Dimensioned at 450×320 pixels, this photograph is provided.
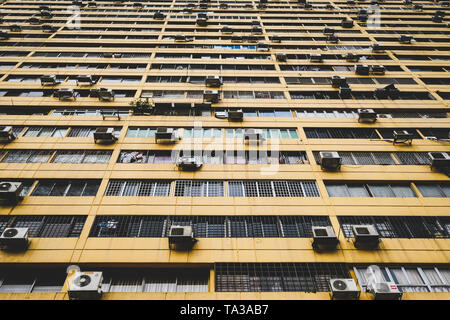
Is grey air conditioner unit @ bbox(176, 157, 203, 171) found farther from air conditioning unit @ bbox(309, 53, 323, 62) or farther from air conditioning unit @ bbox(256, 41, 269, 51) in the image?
air conditioning unit @ bbox(309, 53, 323, 62)

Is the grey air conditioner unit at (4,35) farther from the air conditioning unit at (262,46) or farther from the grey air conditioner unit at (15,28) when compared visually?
the air conditioning unit at (262,46)

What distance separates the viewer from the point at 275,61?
2523 cm

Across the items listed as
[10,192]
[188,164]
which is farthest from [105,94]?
[188,164]

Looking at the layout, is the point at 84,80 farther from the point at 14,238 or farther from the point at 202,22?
the point at 202,22

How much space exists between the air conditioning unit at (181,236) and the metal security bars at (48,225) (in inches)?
199

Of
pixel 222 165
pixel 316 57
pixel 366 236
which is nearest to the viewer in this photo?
pixel 366 236

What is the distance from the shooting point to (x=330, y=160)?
593 inches

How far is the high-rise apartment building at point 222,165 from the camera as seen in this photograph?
1136 centimetres

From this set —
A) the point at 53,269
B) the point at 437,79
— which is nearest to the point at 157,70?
the point at 53,269

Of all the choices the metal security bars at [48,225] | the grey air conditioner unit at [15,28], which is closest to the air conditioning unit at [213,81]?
the metal security bars at [48,225]

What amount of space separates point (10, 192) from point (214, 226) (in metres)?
10.9

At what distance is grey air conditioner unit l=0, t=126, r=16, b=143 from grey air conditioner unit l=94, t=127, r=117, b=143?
5.61m

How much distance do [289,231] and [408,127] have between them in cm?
1339

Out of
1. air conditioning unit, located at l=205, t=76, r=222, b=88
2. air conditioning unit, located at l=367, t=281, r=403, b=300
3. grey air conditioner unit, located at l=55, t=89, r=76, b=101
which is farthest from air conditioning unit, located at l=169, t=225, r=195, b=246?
grey air conditioner unit, located at l=55, t=89, r=76, b=101
